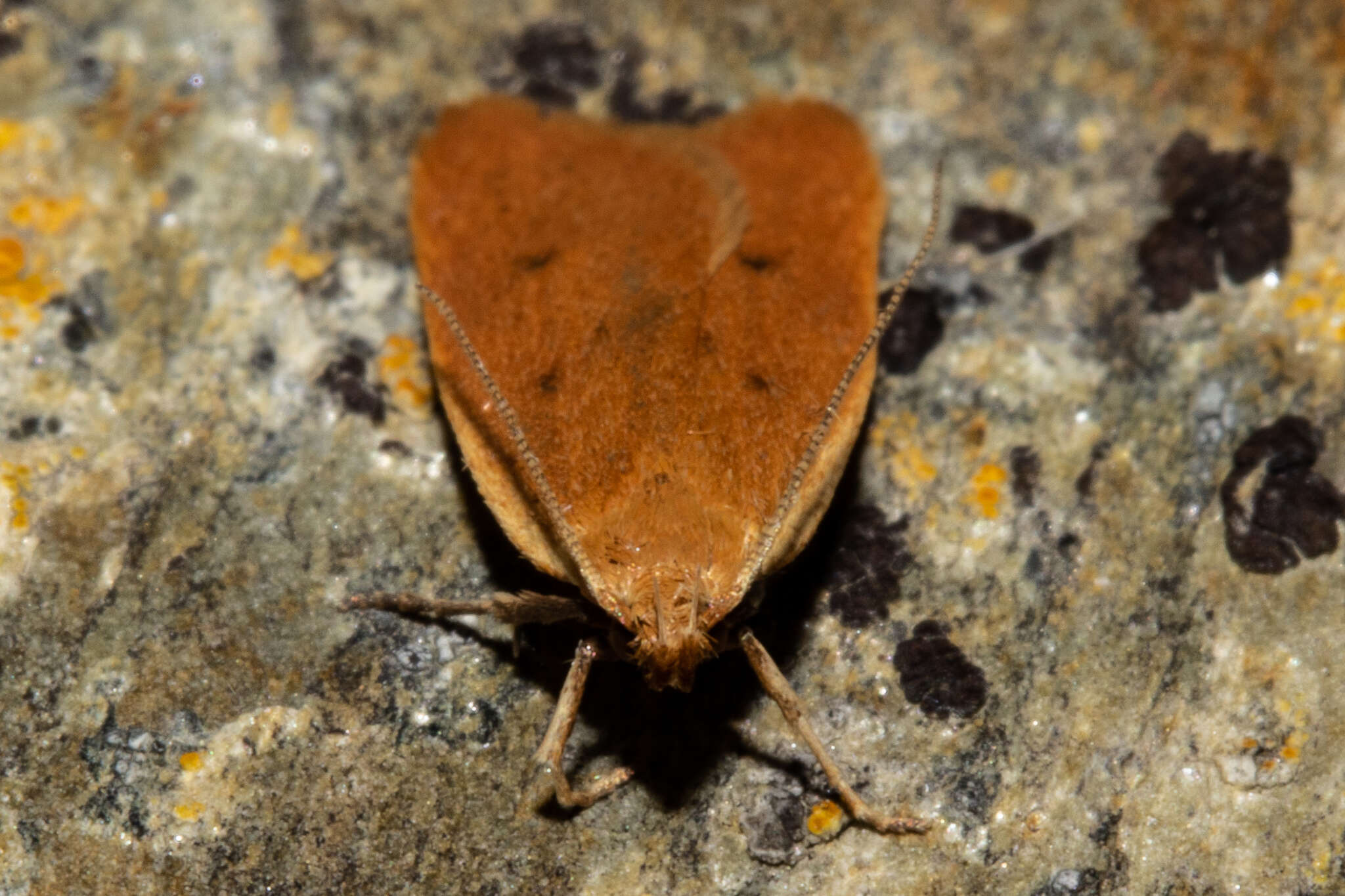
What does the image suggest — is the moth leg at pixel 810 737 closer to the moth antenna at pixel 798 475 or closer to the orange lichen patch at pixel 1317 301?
the moth antenna at pixel 798 475

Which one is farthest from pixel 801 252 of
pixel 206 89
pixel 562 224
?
pixel 206 89

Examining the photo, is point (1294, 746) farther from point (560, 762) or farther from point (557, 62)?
point (557, 62)

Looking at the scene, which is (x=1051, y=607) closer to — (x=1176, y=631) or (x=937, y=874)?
(x=1176, y=631)

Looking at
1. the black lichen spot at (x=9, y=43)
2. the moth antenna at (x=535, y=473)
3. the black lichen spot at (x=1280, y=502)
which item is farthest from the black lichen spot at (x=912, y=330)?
the black lichen spot at (x=9, y=43)

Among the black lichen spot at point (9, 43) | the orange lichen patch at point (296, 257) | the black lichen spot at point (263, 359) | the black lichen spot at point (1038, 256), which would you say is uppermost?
the black lichen spot at point (9, 43)

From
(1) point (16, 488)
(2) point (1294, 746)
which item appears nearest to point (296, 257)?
(1) point (16, 488)

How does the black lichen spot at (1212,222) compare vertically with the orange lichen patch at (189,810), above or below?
Result: above

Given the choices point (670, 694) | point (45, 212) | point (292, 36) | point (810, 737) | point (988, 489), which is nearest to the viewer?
point (810, 737)
